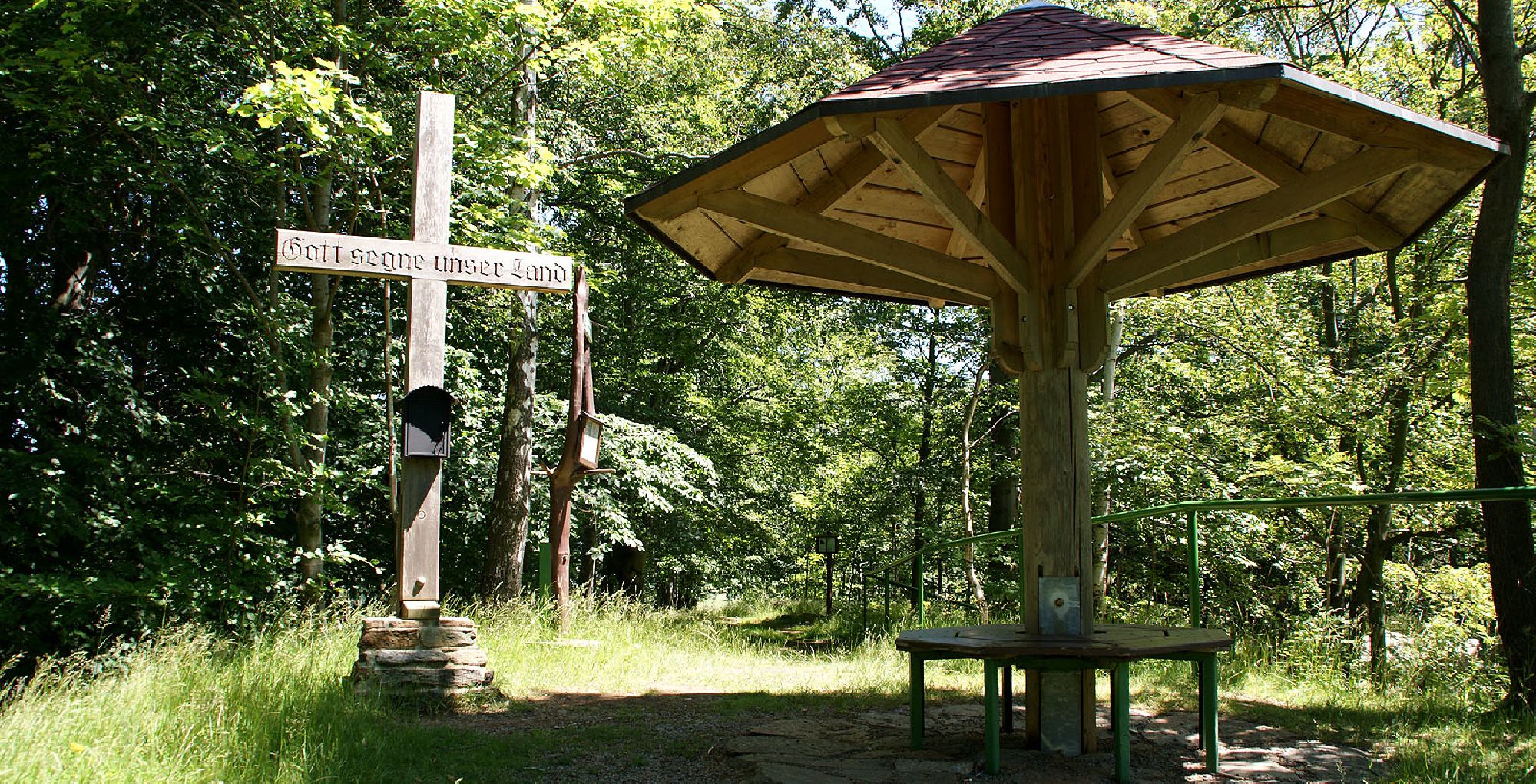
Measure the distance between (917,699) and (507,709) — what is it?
2543mm

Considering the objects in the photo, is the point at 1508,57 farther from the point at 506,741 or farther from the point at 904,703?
the point at 506,741

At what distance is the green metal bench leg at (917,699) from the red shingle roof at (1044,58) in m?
2.34

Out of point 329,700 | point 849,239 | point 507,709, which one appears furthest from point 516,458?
point 849,239

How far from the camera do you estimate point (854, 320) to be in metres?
18.3

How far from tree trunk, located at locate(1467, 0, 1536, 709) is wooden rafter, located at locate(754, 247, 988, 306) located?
3.56 metres

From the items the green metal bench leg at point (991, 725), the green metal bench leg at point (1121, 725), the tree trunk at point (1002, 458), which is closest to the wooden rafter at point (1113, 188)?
the green metal bench leg at point (1121, 725)

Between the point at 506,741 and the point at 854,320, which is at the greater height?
the point at 854,320

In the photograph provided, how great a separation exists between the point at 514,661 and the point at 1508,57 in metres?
7.60

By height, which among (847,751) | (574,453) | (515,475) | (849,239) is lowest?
(847,751)

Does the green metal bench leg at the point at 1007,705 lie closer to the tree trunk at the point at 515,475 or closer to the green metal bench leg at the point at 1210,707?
the green metal bench leg at the point at 1210,707

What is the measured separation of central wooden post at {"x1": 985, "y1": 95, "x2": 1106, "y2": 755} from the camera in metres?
4.30

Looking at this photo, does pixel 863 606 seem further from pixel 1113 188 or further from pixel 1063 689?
pixel 1063 689

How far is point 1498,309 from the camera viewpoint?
6.43 m

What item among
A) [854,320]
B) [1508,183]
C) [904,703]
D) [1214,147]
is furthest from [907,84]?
[854,320]
